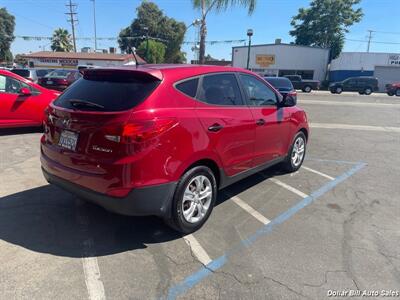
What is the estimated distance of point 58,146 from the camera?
3.43m

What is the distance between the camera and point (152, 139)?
9.65ft

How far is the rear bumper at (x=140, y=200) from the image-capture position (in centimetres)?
299

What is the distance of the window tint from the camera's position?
11.1 ft

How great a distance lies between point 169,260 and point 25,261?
4.29 feet

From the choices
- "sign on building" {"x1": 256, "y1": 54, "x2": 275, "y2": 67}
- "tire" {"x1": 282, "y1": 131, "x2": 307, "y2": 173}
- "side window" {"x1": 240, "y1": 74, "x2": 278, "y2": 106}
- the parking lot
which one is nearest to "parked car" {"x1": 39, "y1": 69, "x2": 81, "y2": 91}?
the parking lot

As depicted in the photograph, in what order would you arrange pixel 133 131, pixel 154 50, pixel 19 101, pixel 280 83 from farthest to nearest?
1. pixel 154 50
2. pixel 280 83
3. pixel 19 101
4. pixel 133 131

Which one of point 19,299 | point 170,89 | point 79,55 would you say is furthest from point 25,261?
point 79,55

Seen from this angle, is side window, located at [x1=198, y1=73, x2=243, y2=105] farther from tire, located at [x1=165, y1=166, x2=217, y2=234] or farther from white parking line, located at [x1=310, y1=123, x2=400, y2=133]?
white parking line, located at [x1=310, y1=123, x2=400, y2=133]

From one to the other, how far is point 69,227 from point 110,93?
157 cm

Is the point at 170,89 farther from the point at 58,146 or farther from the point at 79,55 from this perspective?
the point at 79,55

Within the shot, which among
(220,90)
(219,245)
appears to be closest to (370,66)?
(220,90)

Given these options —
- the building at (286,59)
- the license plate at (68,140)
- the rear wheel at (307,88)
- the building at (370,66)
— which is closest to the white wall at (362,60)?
the building at (370,66)

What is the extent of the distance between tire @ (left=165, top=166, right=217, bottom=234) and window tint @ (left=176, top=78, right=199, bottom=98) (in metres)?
0.79

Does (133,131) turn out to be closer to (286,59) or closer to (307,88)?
(307,88)
